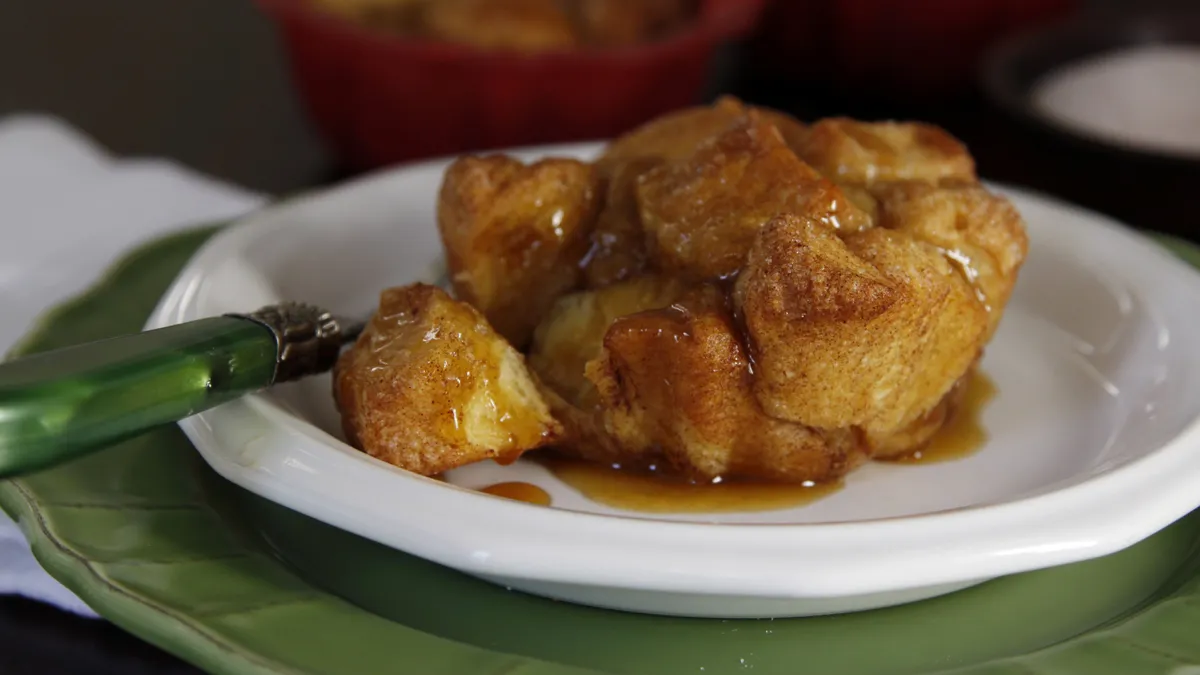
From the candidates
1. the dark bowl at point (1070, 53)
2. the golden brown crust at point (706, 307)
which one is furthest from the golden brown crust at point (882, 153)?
the dark bowl at point (1070, 53)

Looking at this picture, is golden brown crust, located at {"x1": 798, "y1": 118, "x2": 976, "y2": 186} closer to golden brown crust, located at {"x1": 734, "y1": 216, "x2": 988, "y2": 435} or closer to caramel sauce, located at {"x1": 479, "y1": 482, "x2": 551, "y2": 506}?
golden brown crust, located at {"x1": 734, "y1": 216, "x2": 988, "y2": 435}

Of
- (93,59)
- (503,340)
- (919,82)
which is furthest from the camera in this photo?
(93,59)

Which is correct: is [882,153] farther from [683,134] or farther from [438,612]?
[438,612]

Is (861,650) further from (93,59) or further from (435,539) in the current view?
(93,59)

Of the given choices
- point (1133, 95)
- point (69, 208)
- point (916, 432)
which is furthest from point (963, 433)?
point (69, 208)

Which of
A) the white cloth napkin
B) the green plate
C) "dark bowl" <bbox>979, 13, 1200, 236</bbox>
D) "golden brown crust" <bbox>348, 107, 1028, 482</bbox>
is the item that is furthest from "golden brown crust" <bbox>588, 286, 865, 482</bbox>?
"dark bowl" <bbox>979, 13, 1200, 236</bbox>

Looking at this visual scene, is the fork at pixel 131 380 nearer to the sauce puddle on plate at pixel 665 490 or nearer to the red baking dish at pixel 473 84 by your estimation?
the sauce puddle on plate at pixel 665 490

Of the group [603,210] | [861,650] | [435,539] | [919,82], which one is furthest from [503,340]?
[919,82]
